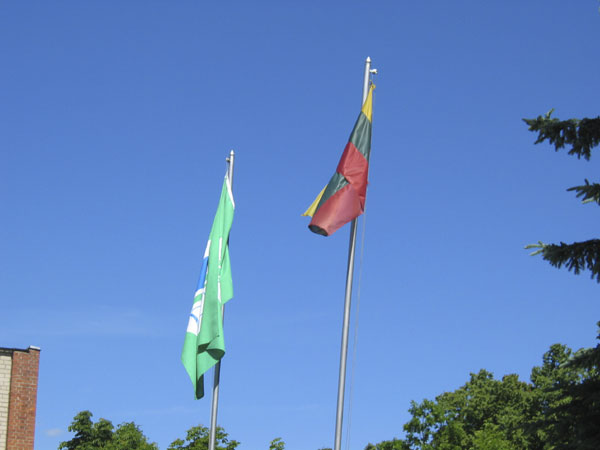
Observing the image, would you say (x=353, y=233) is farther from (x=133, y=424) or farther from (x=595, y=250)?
(x=133, y=424)

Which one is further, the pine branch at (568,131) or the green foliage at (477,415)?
the green foliage at (477,415)

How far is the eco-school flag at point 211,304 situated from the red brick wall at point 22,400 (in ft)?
26.5

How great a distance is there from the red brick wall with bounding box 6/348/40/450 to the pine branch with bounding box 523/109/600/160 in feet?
59.7

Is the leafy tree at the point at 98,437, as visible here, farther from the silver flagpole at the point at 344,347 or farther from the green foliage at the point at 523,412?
the silver flagpole at the point at 344,347

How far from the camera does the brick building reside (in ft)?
89.9

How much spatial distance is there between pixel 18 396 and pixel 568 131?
744 inches

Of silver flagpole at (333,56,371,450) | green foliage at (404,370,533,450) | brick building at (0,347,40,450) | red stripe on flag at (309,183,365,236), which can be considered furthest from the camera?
green foliage at (404,370,533,450)

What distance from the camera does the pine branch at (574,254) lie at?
15.0 meters

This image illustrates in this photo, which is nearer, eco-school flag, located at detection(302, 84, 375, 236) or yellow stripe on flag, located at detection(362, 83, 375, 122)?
eco-school flag, located at detection(302, 84, 375, 236)

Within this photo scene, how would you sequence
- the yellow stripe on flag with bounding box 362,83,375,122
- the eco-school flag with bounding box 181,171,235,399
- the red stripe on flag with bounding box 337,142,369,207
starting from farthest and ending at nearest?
the eco-school flag with bounding box 181,171,235,399
the yellow stripe on flag with bounding box 362,83,375,122
the red stripe on flag with bounding box 337,142,369,207

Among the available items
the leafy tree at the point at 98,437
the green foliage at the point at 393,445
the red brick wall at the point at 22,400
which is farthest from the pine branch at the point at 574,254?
the leafy tree at the point at 98,437

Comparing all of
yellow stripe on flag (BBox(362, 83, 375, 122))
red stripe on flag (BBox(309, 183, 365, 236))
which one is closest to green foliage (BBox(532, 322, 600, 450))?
red stripe on flag (BBox(309, 183, 365, 236))

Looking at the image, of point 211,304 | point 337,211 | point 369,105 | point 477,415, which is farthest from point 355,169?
point 477,415

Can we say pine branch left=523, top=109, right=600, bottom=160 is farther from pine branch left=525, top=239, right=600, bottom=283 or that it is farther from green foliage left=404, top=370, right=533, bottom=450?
green foliage left=404, top=370, right=533, bottom=450
